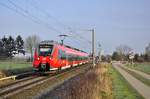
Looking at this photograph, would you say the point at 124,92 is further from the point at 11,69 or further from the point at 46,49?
the point at 11,69

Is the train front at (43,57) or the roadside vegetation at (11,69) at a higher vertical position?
the train front at (43,57)

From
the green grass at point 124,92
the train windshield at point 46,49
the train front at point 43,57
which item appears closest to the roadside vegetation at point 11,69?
the train front at point 43,57

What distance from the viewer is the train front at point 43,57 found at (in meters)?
35.2

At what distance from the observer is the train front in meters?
35.2

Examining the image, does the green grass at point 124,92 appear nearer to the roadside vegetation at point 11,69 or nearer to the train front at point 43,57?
the train front at point 43,57

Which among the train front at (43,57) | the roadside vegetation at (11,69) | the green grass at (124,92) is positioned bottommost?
the green grass at (124,92)

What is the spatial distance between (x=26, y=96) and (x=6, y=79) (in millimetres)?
10703

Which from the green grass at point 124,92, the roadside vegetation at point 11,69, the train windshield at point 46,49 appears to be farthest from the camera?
the train windshield at point 46,49

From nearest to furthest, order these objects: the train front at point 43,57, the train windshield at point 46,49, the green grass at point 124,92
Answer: the green grass at point 124,92, the train front at point 43,57, the train windshield at point 46,49

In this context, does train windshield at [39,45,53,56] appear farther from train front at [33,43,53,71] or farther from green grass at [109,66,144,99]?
green grass at [109,66,144,99]

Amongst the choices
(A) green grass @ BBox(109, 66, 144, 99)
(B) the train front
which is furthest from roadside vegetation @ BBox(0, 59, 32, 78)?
(A) green grass @ BBox(109, 66, 144, 99)

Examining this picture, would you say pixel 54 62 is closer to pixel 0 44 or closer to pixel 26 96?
pixel 26 96

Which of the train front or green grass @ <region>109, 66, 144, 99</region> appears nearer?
green grass @ <region>109, 66, 144, 99</region>

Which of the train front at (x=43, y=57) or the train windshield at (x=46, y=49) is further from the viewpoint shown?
the train windshield at (x=46, y=49)
